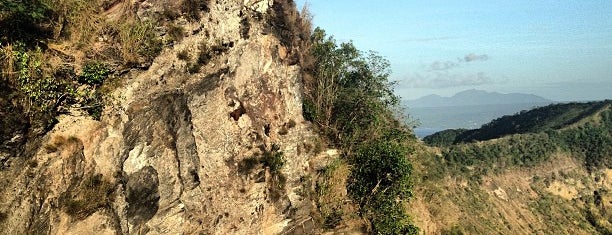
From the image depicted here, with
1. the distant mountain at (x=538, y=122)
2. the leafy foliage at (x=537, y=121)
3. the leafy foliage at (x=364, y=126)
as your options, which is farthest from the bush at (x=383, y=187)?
the leafy foliage at (x=537, y=121)

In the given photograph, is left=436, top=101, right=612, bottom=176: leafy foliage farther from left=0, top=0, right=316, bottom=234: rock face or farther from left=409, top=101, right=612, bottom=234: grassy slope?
left=0, top=0, right=316, bottom=234: rock face

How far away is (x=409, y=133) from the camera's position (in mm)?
31625

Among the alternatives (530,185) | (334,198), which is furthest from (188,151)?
(530,185)

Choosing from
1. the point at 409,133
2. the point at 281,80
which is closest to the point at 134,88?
the point at 281,80

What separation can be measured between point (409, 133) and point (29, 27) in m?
24.7

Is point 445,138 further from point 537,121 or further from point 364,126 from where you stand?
point 364,126

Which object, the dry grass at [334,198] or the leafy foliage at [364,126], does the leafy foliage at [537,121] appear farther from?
the dry grass at [334,198]

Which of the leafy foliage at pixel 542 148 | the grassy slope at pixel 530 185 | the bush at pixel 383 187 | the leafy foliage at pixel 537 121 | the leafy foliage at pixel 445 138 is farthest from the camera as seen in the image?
the leafy foliage at pixel 445 138

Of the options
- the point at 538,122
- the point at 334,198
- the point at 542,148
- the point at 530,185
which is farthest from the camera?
the point at 538,122

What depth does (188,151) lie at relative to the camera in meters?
16.1

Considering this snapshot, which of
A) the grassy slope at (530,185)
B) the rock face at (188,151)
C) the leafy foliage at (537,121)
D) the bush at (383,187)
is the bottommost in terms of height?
the grassy slope at (530,185)

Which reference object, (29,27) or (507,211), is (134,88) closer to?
(29,27)

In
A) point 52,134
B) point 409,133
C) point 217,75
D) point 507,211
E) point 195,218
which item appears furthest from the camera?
Answer: point 507,211

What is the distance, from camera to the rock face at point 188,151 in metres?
12.8
